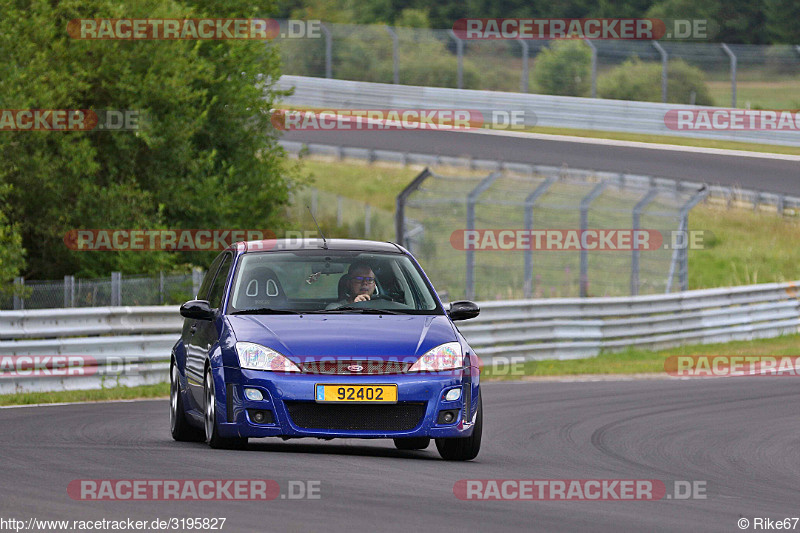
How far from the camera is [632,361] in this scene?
20984 mm

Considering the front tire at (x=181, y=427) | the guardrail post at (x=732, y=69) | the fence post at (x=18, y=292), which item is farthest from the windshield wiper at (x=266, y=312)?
the guardrail post at (x=732, y=69)

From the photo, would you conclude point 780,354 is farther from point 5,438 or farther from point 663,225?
point 5,438

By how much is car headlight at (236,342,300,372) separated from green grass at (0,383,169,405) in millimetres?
5935

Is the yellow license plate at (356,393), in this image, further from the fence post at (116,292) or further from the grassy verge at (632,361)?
the grassy verge at (632,361)

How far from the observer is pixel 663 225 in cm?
3275

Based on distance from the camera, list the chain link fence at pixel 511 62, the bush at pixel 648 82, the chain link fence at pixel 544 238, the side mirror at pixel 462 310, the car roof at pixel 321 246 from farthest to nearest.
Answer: the bush at pixel 648 82 → the chain link fence at pixel 511 62 → the chain link fence at pixel 544 238 → the car roof at pixel 321 246 → the side mirror at pixel 462 310

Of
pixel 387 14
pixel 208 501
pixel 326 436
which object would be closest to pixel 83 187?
pixel 326 436

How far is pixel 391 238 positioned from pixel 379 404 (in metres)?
23.9

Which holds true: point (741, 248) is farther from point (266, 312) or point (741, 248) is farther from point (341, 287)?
point (266, 312)

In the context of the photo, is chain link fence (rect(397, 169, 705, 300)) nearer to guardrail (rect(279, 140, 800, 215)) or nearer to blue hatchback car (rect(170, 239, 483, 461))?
guardrail (rect(279, 140, 800, 215))

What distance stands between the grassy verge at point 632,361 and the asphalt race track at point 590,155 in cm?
1058

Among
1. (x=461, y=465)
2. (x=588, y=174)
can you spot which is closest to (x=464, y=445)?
(x=461, y=465)

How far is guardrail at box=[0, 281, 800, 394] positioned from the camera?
1560 centimetres

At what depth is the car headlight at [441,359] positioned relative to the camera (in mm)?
9195
